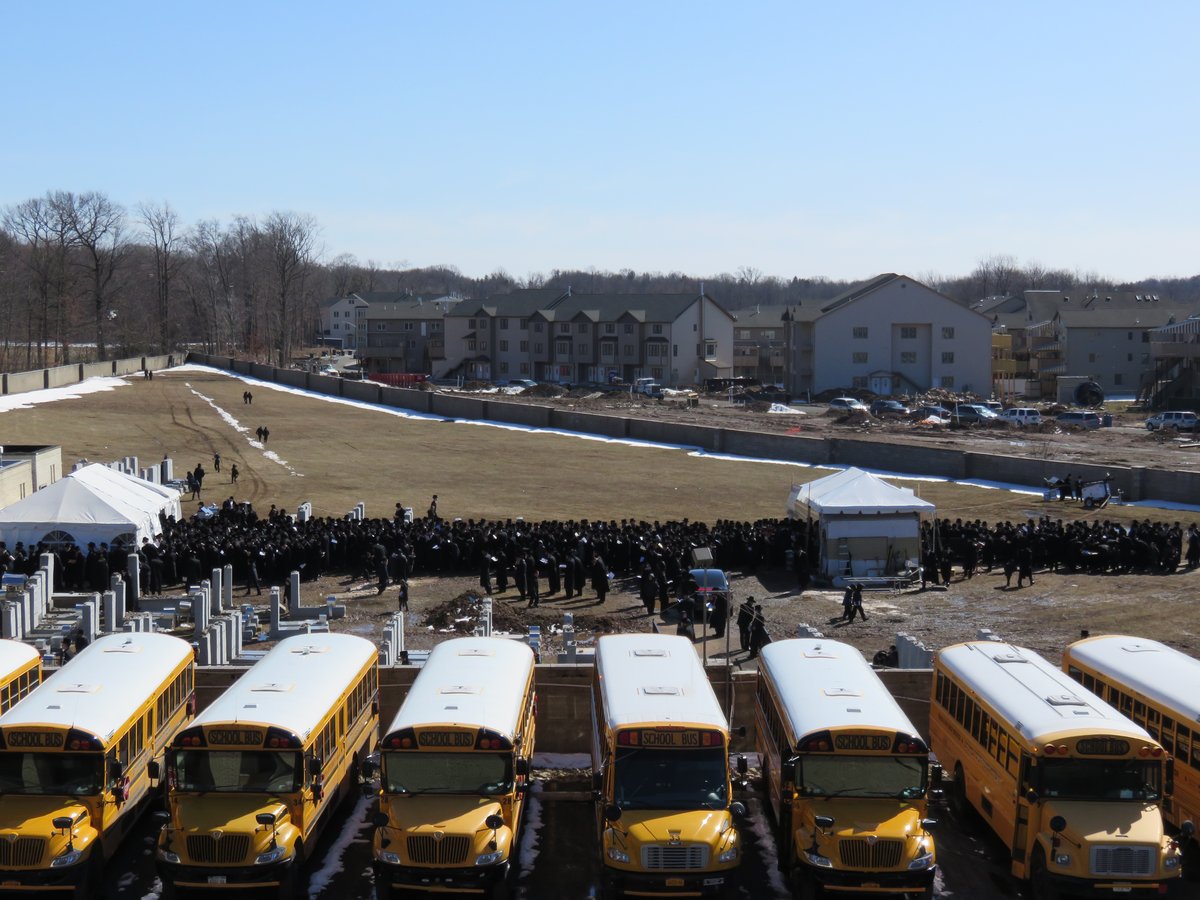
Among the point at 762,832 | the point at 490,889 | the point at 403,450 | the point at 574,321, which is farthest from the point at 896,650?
the point at 574,321

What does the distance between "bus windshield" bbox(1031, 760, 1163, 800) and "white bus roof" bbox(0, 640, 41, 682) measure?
488 inches

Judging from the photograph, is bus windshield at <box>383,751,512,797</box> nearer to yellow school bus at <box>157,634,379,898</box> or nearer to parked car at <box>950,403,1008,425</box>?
yellow school bus at <box>157,634,379,898</box>

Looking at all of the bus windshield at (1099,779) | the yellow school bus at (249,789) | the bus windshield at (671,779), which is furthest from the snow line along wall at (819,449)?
the yellow school bus at (249,789)

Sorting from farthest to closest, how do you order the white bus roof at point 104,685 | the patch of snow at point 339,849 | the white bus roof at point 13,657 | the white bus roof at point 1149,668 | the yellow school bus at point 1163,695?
the white bus roof at point 13,657 → the white bus roof at point 1149,668 → the yellow school bus at point 1163,695 → the patch of snow at point 339,849 → the white bus roof at point 104,685

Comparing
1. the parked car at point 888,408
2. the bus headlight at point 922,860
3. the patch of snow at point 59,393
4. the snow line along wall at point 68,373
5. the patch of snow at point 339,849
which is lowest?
the patch of snow at point 339,849

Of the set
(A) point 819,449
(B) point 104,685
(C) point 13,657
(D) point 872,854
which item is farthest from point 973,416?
(B) point 104,685

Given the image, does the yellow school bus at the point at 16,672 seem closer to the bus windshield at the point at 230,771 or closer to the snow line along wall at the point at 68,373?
the bus windshield at the point at 230,771

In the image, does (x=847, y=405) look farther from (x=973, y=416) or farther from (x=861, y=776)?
(x=861, y=776)

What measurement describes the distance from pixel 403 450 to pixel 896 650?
39713mm

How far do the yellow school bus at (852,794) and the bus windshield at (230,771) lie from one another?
16.5 ft

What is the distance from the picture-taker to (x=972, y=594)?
97.7 feet

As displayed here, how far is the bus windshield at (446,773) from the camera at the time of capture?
12625 millimetres

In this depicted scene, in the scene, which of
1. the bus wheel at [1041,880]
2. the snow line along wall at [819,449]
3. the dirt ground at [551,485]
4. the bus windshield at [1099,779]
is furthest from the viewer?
the snow line along wall at [819,449]

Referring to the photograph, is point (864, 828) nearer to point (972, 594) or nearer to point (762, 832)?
point (762, 832)
